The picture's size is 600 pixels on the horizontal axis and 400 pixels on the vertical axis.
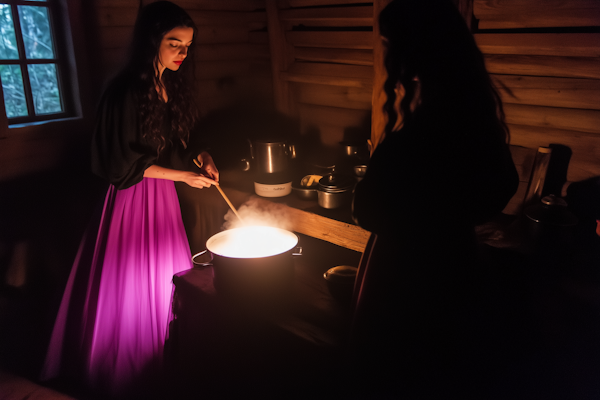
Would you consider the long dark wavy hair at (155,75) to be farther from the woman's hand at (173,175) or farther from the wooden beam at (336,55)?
the wooden beam at (336,55)

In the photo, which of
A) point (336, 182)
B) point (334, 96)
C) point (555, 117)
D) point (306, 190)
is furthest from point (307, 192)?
point (555, 117)

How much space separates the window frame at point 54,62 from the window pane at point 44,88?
0.09ft

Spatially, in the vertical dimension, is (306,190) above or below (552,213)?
below

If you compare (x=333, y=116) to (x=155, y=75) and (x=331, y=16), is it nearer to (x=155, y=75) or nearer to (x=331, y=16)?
(x=331, y=16)

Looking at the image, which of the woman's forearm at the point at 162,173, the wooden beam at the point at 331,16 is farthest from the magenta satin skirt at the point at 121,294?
the wooden beam at the point at 331,16

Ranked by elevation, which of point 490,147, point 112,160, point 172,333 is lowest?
point 172,333

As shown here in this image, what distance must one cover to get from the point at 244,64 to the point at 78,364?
291 centimetres

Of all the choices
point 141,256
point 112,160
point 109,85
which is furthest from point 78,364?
point 109,85

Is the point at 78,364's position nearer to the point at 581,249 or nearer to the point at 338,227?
the point at 338,227

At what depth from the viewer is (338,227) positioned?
9.36ft

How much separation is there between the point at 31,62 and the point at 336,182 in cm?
242

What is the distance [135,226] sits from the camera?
2697 mm

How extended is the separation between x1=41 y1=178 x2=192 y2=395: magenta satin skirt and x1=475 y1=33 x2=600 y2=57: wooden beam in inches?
87.8

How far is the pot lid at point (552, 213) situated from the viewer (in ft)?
7.12
